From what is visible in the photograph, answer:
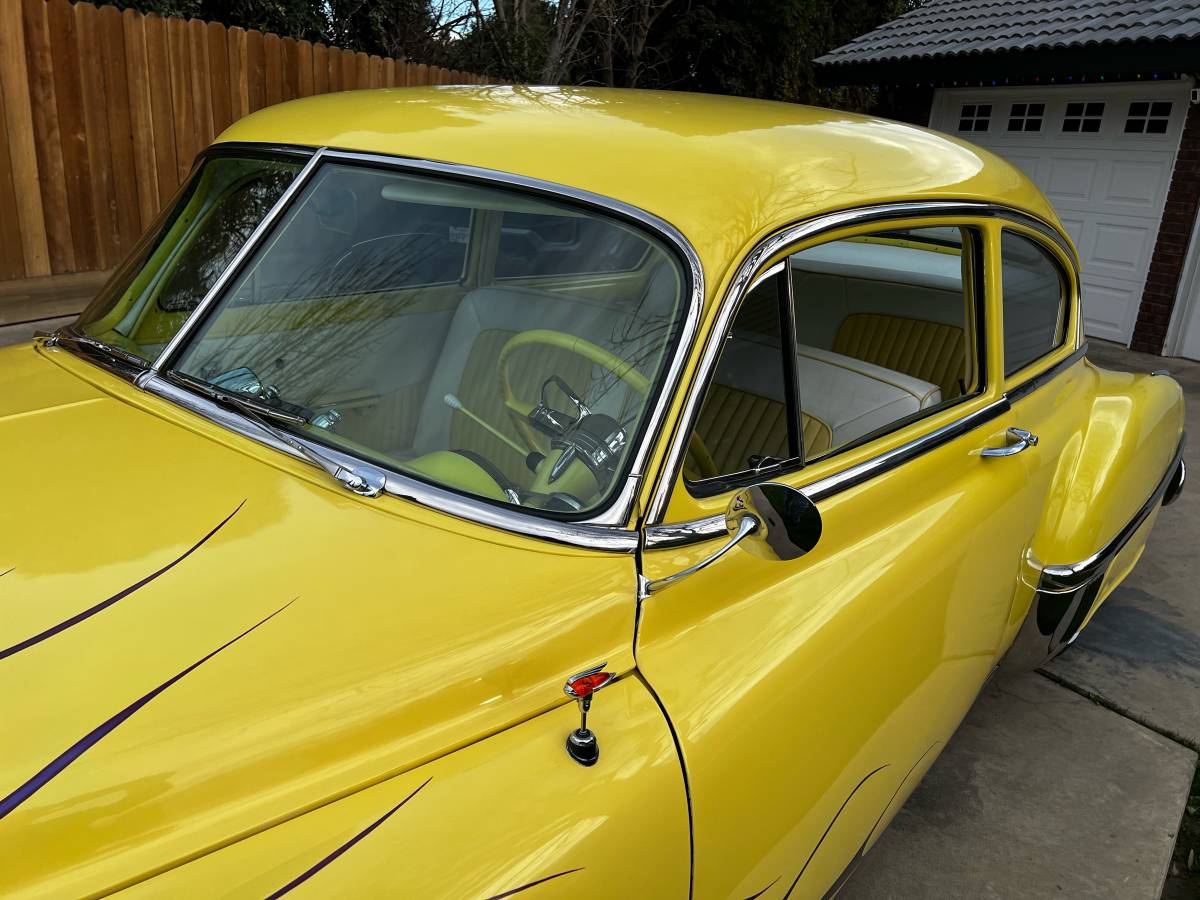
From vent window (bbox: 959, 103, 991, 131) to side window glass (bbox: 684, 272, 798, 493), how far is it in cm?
859

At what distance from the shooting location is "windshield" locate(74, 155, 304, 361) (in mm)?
1899

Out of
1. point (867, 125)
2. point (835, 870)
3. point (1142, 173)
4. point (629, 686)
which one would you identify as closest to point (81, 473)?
point (629, 686)

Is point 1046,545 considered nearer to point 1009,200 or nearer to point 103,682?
point 1009,200

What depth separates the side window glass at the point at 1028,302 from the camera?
2498 millimetres

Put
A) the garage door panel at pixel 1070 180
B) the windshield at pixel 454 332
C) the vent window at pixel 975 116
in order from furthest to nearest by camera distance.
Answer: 1. the vent window at pixel 975 116
2. the garage door panel at pixel 1070 180
3. the windshield at pixel 454 332

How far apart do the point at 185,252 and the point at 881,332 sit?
7.02ft

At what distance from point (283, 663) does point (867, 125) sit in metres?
1.93

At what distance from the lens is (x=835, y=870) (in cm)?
174

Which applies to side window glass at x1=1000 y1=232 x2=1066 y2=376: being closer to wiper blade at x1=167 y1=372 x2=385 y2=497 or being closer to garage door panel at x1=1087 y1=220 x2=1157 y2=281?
wiper blade at x1=167 y1=372 x2=385 y2=497

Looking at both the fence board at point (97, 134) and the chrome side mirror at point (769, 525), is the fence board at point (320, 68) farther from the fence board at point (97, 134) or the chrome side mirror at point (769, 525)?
the chrome side mirror at point (769, 525)

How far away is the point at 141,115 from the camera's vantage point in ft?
19.3

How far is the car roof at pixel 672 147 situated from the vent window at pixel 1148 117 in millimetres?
6883

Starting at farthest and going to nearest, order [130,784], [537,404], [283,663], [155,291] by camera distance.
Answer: [155,291] → [537,404] → [283,663] → [130,784]

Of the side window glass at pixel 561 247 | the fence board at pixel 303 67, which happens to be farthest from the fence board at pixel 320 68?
the side window glass at pixel 561 247
